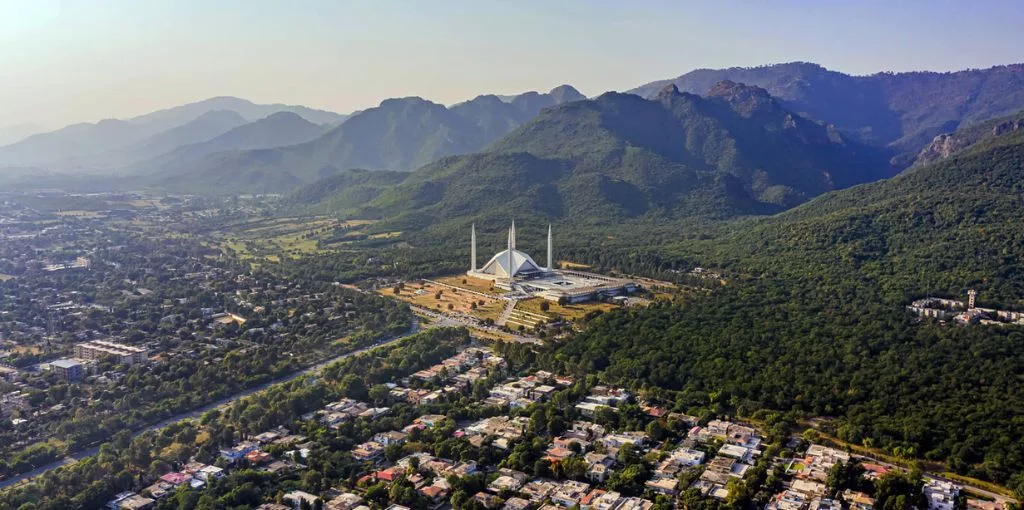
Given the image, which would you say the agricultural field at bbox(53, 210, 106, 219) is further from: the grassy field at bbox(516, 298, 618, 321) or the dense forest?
the grassy field at bbox(516, 298, 618, 321)

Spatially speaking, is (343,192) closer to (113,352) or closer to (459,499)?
(113,352)

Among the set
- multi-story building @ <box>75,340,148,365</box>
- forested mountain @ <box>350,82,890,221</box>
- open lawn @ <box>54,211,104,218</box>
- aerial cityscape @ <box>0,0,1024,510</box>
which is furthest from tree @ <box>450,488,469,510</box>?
open lawn @ <box>54,211,104,218</box>

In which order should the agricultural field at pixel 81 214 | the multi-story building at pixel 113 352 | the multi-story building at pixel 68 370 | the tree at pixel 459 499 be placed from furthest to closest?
the agricultural field at pixel 81 214, the multi-story building at pixel 113 352, the multi-story building at pixel 68 370, the tree at pixel 459 499

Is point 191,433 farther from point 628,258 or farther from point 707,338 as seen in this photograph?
point 628,258

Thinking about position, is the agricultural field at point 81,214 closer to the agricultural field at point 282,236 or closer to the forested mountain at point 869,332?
the agricultural field at point 282,236

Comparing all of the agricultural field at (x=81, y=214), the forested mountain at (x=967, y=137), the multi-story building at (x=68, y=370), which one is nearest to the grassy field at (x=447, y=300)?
the multi-story building at (x=68, y=370)

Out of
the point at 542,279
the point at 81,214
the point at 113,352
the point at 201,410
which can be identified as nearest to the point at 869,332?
the point at 542,279
